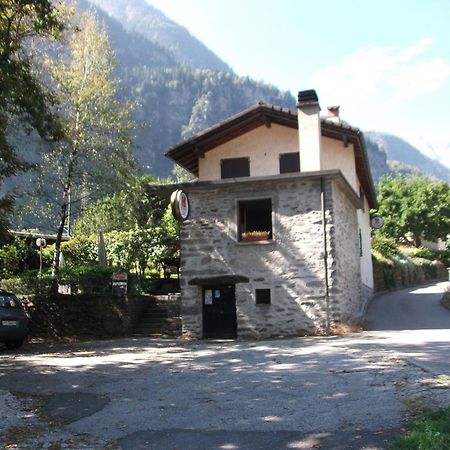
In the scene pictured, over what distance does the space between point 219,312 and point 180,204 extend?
353cm

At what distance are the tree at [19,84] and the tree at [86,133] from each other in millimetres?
6436

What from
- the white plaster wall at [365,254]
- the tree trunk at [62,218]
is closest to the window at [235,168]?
the white plaster wall at [365,254]

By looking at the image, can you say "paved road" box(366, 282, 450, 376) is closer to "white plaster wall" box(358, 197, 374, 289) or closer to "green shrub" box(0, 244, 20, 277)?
"white plaster wall" box(358, 197, 374, 289)

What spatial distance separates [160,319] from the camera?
17.9m

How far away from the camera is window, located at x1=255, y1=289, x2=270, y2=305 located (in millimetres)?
15539

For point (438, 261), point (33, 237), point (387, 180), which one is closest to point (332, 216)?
point (33, 237)

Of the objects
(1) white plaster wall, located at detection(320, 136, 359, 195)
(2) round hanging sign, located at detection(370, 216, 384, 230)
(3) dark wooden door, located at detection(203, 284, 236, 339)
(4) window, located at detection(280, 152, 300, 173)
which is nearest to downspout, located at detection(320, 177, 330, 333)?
(3) dark wooden door, located at detection(203, 284, 236, 339)

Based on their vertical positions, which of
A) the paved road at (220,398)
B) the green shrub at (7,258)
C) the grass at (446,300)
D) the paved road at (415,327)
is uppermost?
the green shrub at (7,258)

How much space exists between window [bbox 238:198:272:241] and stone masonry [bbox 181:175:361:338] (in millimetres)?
312

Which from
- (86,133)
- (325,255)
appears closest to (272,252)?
(325,255)

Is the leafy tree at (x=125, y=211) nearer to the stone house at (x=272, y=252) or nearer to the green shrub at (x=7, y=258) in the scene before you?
the green shrub at (x=7, y=258)

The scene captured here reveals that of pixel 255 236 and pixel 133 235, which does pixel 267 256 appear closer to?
pixel 255 236

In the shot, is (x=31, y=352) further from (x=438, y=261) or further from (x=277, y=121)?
(x=438, y=261)

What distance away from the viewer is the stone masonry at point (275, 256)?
15.2 meters
